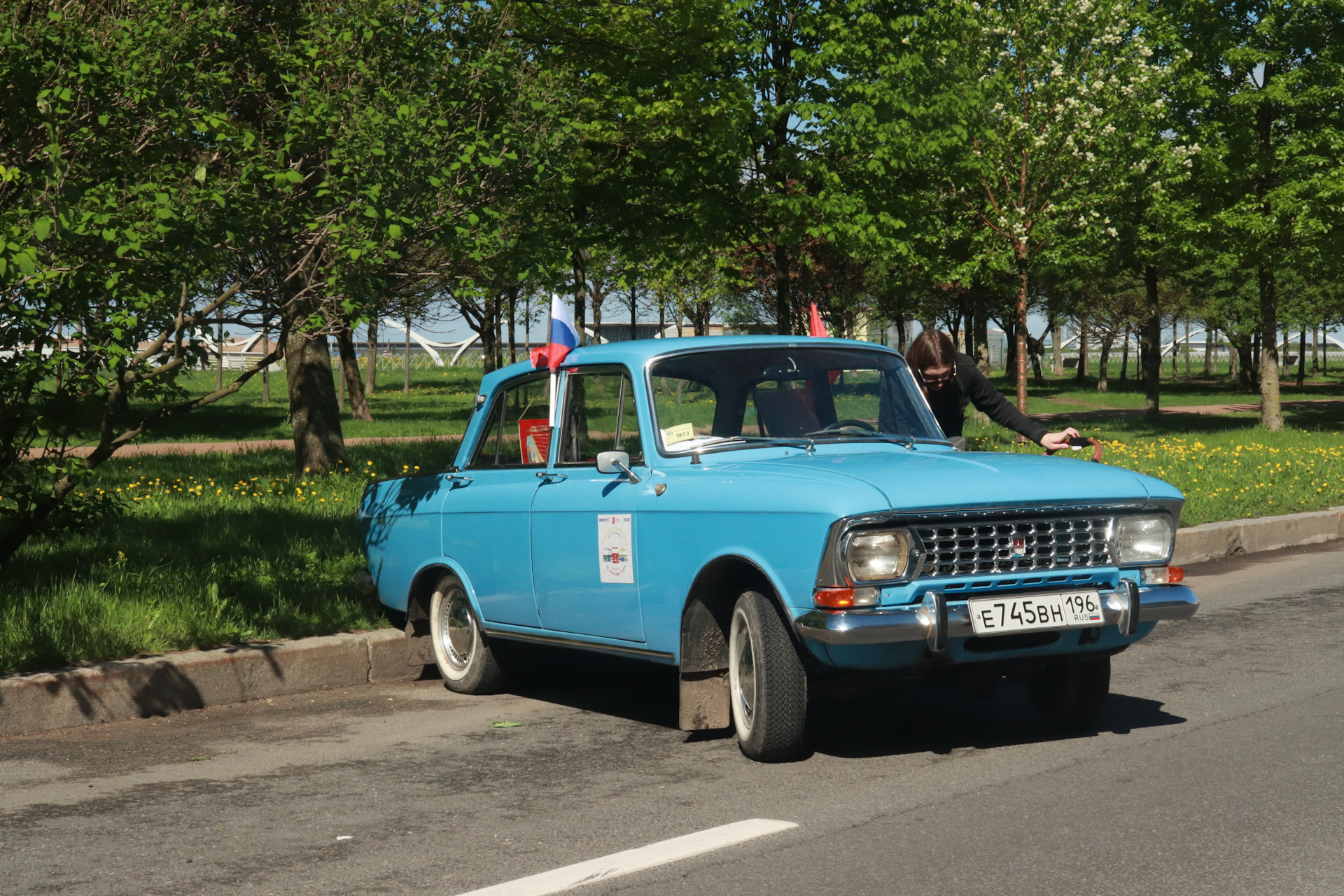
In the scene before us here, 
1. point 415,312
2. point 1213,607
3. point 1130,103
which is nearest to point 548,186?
point 1213,607

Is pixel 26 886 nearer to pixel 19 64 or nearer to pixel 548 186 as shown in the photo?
pixel 19 64

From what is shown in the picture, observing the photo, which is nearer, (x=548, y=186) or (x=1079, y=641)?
(x=1079, y=641)

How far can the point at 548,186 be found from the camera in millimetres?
10703

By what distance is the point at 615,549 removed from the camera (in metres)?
6.16

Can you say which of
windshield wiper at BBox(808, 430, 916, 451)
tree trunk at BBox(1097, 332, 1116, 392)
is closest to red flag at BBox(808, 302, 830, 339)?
windshield wiper at BBox(808, 430, 916, 451)

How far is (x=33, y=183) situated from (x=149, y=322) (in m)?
1.03

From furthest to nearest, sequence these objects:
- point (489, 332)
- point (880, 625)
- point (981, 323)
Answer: point (981, 323)
point (489, 332)
point (880, 625)

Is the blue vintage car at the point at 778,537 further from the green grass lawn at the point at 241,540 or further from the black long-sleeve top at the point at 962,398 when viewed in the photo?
the black long-sleeve top at the point at 962,398

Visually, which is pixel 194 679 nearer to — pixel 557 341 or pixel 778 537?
pixel 557 341

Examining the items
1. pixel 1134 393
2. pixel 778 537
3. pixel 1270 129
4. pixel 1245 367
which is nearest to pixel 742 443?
pixel 778 537

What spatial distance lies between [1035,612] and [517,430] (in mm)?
2956

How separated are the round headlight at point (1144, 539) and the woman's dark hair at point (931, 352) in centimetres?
256

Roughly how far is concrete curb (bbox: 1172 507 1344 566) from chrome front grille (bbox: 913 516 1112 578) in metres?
7.09

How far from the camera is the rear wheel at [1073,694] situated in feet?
19.8
